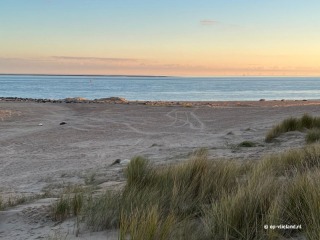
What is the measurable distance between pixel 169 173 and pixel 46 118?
20.9 m

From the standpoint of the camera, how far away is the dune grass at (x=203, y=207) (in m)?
3.18

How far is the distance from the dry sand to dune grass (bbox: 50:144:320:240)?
0.39 meters

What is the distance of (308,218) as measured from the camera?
3172 mm

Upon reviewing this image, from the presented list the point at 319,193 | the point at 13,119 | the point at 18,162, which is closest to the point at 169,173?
the point at 319,193

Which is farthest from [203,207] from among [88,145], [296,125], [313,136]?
[88,145]

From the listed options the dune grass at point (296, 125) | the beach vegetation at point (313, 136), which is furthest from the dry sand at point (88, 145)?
the dune grass at point (296, 125)

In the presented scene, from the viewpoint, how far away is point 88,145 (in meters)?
14.9

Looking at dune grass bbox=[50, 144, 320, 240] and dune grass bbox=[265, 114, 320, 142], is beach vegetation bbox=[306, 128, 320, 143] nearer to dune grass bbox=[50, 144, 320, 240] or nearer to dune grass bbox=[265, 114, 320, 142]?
dune grass bbox=[265, 114, 320, 142]

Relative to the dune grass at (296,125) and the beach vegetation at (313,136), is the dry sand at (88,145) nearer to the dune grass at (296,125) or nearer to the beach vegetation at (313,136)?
the beach vegetation at (313,136)

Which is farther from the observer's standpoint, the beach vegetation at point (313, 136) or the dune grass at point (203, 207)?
the beach vegetation at point (313, 136)

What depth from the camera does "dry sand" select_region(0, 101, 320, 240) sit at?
4.66 meters

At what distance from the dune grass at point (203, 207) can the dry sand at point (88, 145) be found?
39 centimetres

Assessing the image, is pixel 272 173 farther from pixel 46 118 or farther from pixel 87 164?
pixel 46 118

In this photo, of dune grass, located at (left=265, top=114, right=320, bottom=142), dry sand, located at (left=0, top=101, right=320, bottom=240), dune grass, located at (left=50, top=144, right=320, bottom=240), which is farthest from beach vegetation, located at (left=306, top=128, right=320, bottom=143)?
dune grass, located at (left=50, top=144, right=320, bottom=240)
